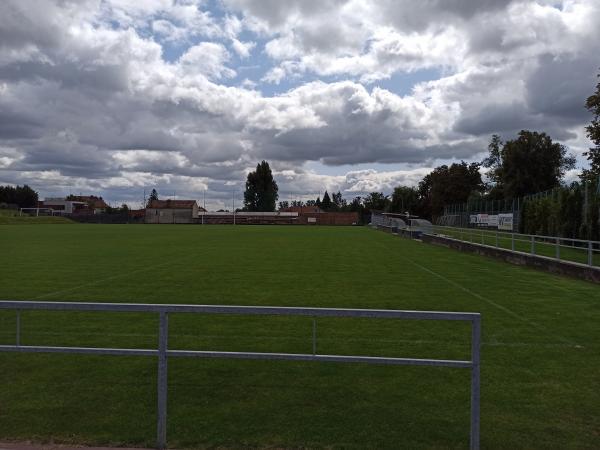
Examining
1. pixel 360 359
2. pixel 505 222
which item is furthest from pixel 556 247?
pixel 505 222

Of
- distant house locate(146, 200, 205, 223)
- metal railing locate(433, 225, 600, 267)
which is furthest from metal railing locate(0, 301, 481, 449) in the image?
distant house locate(146, 200, 205, 223)

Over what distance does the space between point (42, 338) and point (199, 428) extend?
4.34 meters

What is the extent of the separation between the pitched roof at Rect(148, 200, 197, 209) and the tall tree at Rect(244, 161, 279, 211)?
15756mm

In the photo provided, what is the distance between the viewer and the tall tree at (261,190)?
141000mm

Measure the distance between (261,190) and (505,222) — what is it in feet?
332

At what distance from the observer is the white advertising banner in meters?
42.7

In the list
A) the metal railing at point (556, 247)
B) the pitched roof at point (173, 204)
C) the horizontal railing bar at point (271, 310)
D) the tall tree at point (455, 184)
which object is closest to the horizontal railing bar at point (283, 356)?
the horizontal railing bar at point (271, 310)

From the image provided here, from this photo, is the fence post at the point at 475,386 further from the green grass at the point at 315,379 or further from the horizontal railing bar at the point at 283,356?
the green grass at the point at 315,379

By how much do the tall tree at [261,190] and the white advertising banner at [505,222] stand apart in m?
98.1

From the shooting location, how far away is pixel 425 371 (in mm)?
6184

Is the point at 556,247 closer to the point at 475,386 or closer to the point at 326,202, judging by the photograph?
the point at 475,386

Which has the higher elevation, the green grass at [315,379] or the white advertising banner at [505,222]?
the white advertising banner at [505,222]

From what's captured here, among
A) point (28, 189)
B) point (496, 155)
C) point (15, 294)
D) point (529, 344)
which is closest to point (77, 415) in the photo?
point (529, 344)

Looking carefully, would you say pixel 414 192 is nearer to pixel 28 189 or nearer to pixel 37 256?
pixel 37 256
